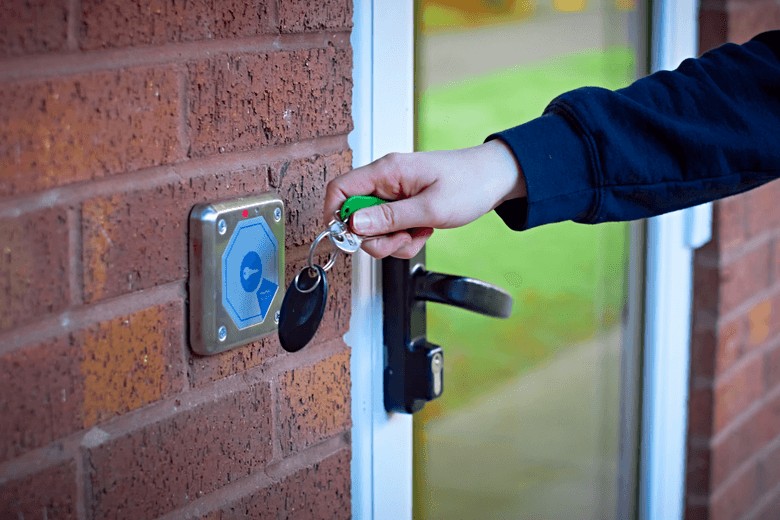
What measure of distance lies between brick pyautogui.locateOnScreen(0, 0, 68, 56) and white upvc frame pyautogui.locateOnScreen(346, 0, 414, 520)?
385mm

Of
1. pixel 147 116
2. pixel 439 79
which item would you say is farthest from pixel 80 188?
pixel 439 79

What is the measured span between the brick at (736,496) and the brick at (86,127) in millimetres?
1476

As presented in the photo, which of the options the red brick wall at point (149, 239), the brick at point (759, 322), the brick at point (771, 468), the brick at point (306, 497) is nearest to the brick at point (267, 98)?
the red brick wall at point (149, 239)

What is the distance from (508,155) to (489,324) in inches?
19.3

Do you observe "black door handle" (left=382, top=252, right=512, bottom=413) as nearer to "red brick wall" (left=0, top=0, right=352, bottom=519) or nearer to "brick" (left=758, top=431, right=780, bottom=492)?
"red brick wall" (left=0, top=0, right=352, bottom=519)

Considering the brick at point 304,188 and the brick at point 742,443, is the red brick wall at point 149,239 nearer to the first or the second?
the brick at point 304,188

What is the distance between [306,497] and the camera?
105 centimetres

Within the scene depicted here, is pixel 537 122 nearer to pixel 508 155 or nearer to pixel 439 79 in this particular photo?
pixel 508 155

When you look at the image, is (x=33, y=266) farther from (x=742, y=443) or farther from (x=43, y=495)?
(x=742, y=443)

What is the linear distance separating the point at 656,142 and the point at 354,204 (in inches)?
15.2

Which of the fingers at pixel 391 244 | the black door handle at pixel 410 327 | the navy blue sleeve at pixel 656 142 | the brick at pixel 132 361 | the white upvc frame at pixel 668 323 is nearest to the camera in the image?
the brick at pixel 132 361

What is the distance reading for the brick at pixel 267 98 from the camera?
880 millimetres

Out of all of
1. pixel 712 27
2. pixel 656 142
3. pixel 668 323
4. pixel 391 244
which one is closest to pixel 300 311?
pixel 391 244

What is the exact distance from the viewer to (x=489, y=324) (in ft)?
4.81
